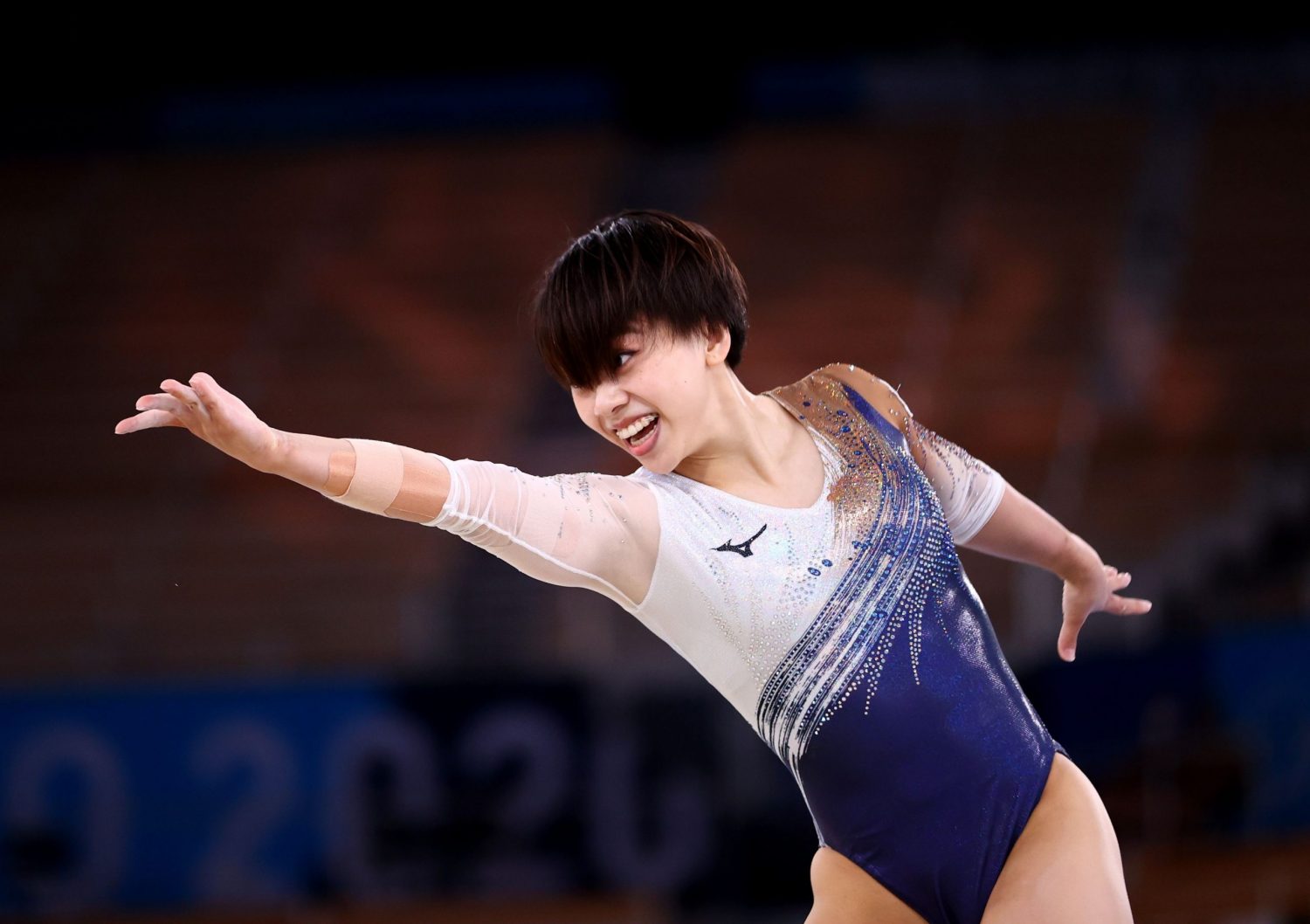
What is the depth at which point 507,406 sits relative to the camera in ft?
38.4

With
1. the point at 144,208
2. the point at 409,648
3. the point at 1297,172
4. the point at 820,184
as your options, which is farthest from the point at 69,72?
the point at 1297,172

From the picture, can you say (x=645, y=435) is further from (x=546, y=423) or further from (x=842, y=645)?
(x=546, y=423)

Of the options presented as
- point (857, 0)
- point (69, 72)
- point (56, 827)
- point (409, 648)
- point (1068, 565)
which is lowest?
point (56, 827)

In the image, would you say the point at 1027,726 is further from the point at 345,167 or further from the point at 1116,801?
the point at 345,167

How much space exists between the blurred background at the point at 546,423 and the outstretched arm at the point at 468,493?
214 cm

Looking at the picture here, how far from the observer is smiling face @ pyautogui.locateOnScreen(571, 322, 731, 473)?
246 centimetres

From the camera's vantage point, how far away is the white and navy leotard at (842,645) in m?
2.47

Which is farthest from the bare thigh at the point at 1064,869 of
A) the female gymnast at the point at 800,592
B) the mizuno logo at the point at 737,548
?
the mizuno logo at the point at 737,548

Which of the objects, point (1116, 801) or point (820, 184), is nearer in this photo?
point (1116, 801)

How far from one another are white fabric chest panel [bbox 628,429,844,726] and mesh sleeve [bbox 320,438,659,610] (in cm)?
5

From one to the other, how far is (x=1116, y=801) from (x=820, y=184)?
767 cm

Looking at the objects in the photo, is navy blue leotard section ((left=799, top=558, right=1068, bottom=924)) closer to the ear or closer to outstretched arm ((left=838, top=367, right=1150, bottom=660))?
outstretched arm ((left=838, top=367, right=1150, bottom=660))

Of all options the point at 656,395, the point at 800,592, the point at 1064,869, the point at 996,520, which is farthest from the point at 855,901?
the point at 656,395

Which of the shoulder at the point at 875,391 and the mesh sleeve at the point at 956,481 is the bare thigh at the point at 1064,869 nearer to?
the mesh sleeve at the point at 956,481
